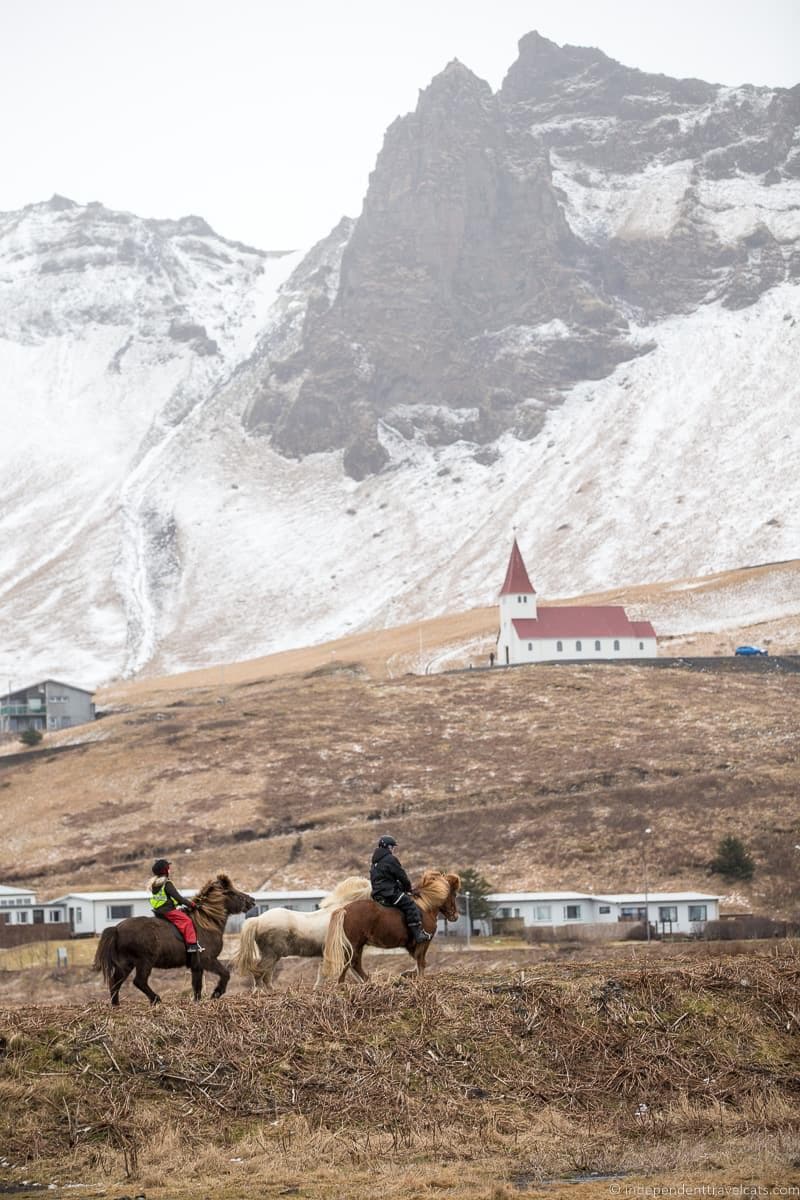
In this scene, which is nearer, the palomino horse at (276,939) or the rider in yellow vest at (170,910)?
the rider in yellow vest at (170,910)

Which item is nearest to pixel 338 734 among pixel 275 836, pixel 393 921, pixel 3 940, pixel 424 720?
pixel 424 720

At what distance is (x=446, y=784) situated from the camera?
93.9 metres

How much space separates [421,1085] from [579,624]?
112 metres

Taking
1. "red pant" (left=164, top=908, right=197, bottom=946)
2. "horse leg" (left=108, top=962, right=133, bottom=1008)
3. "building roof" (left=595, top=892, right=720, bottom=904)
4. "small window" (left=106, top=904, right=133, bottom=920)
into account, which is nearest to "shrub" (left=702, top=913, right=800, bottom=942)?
"building roof" (left=595, top=892, right=720, bottom=904)

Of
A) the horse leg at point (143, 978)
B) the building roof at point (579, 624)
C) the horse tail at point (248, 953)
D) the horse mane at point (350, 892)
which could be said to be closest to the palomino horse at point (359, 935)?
the horse mane at point (350, 892)

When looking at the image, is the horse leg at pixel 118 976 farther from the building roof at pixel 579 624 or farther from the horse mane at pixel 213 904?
the building roof at pixel 579 624

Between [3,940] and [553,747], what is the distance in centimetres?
4042

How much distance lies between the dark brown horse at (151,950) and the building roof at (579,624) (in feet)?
346

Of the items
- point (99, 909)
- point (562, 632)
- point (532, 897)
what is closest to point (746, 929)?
point (532, 897)

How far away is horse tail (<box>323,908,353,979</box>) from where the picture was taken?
2372 centimetres

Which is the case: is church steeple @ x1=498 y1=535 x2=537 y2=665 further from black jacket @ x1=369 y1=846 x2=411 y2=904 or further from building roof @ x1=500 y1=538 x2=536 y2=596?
black jacket @ x1=369 y1=846 x2=411 y2=904

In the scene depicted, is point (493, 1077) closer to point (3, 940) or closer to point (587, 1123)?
point (587, 1123)

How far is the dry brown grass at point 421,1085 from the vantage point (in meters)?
17.7

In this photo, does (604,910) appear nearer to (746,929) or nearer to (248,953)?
(746,929)
